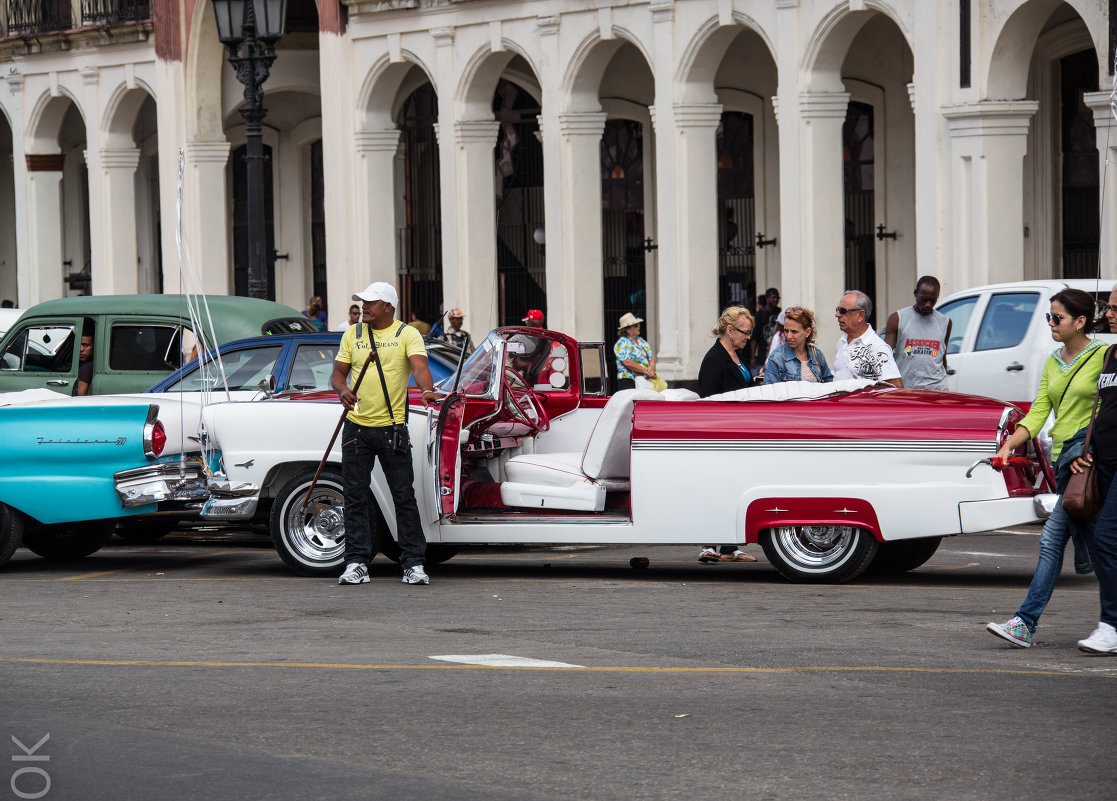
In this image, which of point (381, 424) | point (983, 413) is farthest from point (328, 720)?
point (983, 413)

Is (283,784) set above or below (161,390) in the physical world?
below

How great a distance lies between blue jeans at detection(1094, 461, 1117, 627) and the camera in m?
8.49

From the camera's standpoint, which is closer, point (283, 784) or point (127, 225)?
point (283, 784)

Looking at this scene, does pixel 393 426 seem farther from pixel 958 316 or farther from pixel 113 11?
pixel 113 11

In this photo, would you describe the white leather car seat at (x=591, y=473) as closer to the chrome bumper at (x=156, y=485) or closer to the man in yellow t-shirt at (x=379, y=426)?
the man in yellow t-shirt at (x=379, y=426)

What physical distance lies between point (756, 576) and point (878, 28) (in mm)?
15969

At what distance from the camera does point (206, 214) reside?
3250 cm

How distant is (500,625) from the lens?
31.9 ft

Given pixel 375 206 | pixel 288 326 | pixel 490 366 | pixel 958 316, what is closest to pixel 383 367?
pixel 490 366

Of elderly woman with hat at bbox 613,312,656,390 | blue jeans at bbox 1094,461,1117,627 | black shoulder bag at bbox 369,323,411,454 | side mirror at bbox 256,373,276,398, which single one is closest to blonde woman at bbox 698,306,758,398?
black shoulder bag at bbox 369,323,411,454

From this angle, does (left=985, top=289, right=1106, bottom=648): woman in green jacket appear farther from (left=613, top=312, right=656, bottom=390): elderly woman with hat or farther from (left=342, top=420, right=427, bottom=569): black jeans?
(left=613, top=312, right=656, bottom=390): elderly woman with hat

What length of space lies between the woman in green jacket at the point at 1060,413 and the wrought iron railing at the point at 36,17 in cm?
2794

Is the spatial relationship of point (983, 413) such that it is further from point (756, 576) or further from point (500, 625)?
point (500, 625)

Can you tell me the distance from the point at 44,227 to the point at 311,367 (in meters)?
22.8
